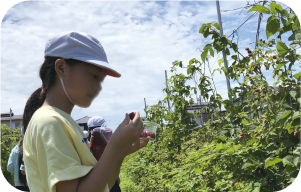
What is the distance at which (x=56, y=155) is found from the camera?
0.84m

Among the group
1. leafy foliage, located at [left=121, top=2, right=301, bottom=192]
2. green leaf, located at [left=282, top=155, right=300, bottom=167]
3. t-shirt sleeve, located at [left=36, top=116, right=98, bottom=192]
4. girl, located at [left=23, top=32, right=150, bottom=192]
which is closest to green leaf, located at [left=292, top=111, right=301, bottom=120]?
leafy foliage, located at [left=121, top=2, right=301, bottom=192]

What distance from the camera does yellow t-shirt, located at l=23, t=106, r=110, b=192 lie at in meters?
0.84

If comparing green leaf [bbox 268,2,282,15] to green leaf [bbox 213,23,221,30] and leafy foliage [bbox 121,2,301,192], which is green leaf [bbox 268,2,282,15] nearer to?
leafy foliage [bbox 121,2,301,192]

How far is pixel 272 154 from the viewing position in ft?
6.26

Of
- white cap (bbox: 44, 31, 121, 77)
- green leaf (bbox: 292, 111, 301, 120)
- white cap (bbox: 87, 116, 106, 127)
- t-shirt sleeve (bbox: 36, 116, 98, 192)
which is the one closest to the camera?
t-shirt sleeve (bbox: 36, 116, 98, 192)

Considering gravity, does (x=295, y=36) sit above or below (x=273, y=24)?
below

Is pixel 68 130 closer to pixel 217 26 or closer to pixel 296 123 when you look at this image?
pixel 296 123

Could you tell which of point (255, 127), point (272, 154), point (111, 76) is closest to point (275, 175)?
point (272, 154)

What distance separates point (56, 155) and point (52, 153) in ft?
0.05

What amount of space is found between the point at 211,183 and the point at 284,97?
4.34 feet

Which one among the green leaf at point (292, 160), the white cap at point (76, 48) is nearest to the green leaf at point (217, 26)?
the green leaf at point (292, 160)

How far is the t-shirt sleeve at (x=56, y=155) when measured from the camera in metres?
0.83

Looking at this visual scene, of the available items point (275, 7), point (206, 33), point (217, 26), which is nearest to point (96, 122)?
point (206, 33)

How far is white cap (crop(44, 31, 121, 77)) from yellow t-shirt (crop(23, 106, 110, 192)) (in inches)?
9.6
